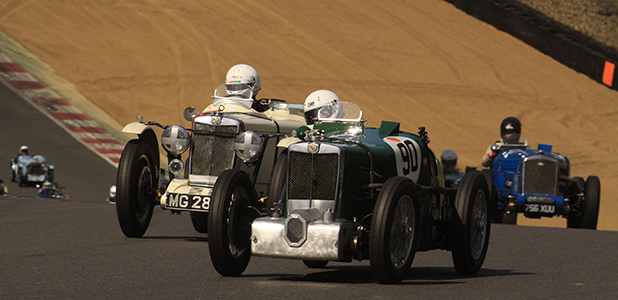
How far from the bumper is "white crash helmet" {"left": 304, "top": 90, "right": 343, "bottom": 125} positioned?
254 centimetres

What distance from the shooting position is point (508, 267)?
959 centimetres

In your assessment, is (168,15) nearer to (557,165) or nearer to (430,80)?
(430,80)

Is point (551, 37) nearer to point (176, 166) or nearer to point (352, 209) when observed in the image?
point (176, 166)

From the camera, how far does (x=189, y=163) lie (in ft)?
39.0

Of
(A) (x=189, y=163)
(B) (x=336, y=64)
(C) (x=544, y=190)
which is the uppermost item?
(B) (x=336, y=64)

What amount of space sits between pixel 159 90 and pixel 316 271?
23839mm

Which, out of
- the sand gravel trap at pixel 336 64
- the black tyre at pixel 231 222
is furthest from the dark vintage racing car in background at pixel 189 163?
the sand gravel trap at pixel 336 64

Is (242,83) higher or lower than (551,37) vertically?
lower

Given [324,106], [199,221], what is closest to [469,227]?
[324,106]

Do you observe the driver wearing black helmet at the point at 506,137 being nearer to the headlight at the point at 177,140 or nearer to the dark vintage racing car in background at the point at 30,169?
the headlight at the point at 177,140

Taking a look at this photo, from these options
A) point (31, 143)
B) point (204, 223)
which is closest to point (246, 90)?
point (204, 223)

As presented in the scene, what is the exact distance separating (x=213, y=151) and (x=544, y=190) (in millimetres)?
8329

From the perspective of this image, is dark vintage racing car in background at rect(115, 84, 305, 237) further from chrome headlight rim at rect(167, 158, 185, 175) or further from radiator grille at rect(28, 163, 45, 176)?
radiator grille at rect(28, 163, 45, 176)

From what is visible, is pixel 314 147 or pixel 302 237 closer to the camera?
pixel 302 237
